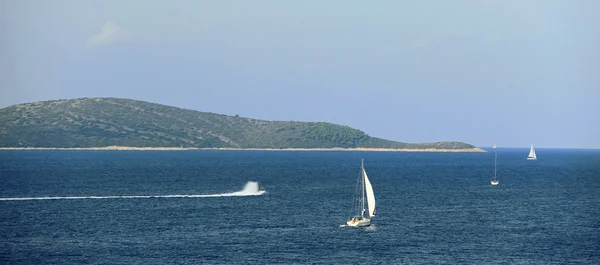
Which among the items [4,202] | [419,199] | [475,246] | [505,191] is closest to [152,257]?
[475,246]

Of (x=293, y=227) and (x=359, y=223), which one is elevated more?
(x=359, y=223)

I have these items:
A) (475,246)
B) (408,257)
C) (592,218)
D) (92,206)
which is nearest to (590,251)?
(475,246)

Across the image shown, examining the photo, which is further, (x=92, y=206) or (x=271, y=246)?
(x=92, y=206)

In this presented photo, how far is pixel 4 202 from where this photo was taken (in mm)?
131500

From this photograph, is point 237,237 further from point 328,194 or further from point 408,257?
point 328,194

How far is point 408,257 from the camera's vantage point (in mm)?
82250

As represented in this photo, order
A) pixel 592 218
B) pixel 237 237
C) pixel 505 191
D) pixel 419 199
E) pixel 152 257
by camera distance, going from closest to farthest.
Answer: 1. pixel 152 257
2. pixel 237 237
3. pixel 592 218
4. pixel 419 199
5. pixel 505 191

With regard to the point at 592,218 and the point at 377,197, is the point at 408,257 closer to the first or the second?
the point at 592,218

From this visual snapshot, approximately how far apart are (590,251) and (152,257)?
153ft

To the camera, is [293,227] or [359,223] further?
[359,223]

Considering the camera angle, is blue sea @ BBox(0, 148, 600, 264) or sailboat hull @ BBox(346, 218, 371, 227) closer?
blue sea @ BBox(0, 148, 600, 264)

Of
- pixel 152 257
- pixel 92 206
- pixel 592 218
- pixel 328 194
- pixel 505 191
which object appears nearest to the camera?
pixel 152 257

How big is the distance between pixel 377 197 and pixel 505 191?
113 feet

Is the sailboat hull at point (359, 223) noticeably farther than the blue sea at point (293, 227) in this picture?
Yes
